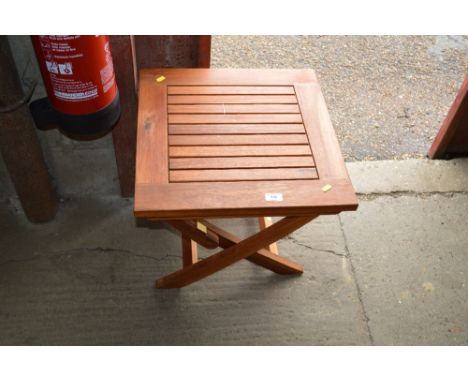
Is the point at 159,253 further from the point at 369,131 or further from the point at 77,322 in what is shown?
the point at 369,131

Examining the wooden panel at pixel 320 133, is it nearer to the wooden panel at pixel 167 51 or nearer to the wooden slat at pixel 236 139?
the wooden slat at pixel 236 139

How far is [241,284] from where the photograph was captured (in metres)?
2.41

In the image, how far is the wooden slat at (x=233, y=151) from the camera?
174 cm

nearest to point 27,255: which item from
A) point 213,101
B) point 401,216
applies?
point 213,101

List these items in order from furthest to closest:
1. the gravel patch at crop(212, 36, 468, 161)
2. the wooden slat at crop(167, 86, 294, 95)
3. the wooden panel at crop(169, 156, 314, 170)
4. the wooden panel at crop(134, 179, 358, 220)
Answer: the gravel patch at crop(212, 36, 468, 161) → the wooden slat at crop(167, 86, 294, 95) → the wooden panel at crop(169, 156, 314, 170) → the wooden panel at crop(134, 179, 358, 220)

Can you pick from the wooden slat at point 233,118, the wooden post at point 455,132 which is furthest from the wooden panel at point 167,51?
the wooden post at point 455,132

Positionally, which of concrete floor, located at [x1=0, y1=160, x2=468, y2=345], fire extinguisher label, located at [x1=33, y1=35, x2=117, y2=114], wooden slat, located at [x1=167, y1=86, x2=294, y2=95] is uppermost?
fire extinguisher label, located at [x1=33, y1=35, x2=117, y2=114]

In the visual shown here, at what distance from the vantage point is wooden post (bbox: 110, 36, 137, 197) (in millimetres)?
1956

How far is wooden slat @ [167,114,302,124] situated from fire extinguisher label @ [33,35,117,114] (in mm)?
283

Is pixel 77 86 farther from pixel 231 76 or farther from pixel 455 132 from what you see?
pixel 455 132

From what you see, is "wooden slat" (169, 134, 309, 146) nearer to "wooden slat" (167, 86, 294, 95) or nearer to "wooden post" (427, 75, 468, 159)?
"wooden slat" (167, 86, 294, 95)

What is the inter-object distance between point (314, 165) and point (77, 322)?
4.33ft

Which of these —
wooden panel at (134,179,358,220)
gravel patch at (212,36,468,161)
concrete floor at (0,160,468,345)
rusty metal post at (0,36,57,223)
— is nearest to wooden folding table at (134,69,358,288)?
wooden panel at (134,179,358,220)

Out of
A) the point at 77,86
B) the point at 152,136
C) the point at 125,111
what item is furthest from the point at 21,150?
the point at 152,136
